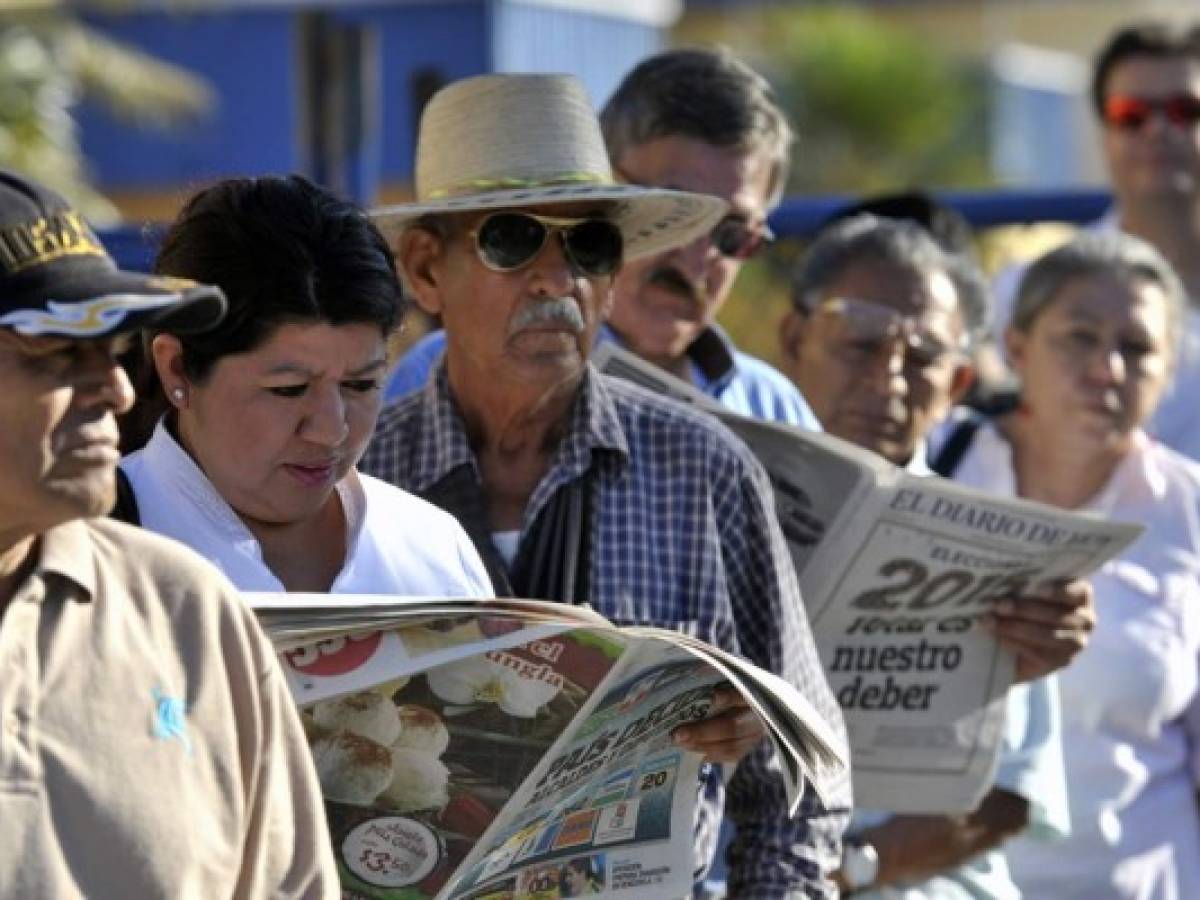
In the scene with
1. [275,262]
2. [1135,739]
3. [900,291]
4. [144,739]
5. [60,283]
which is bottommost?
[1135,739]

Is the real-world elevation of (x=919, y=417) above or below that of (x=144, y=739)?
below

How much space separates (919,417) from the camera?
5.17 meters

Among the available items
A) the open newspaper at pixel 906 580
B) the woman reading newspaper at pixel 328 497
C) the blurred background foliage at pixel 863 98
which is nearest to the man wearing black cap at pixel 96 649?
the woman reading newspaper at pixel 328 497

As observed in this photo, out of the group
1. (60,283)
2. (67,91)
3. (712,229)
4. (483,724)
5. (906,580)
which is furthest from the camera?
(67,91)

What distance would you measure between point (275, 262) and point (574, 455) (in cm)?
80

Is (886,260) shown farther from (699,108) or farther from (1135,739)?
(1135,739)

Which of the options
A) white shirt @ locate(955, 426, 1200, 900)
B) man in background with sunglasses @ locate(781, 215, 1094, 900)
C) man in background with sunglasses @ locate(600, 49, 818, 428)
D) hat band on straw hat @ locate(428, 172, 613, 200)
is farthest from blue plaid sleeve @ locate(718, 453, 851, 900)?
white shirt @ locate(955, 426, 1200, 900)

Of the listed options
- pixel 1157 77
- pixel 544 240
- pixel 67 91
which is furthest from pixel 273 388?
pixel 67 91

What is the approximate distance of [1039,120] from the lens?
3161 centimetres

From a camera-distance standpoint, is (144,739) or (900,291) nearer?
(144,739)

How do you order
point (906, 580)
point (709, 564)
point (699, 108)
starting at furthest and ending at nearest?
1. point (699, 108)
2. point (906, 580)
3. point (709, 564)

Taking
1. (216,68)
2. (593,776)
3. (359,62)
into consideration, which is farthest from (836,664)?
(216,68)

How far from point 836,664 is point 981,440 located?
3.41ft

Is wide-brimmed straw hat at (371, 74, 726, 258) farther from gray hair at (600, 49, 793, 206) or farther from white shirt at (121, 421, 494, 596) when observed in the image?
white shirt at (121, 421, 494, 596)
